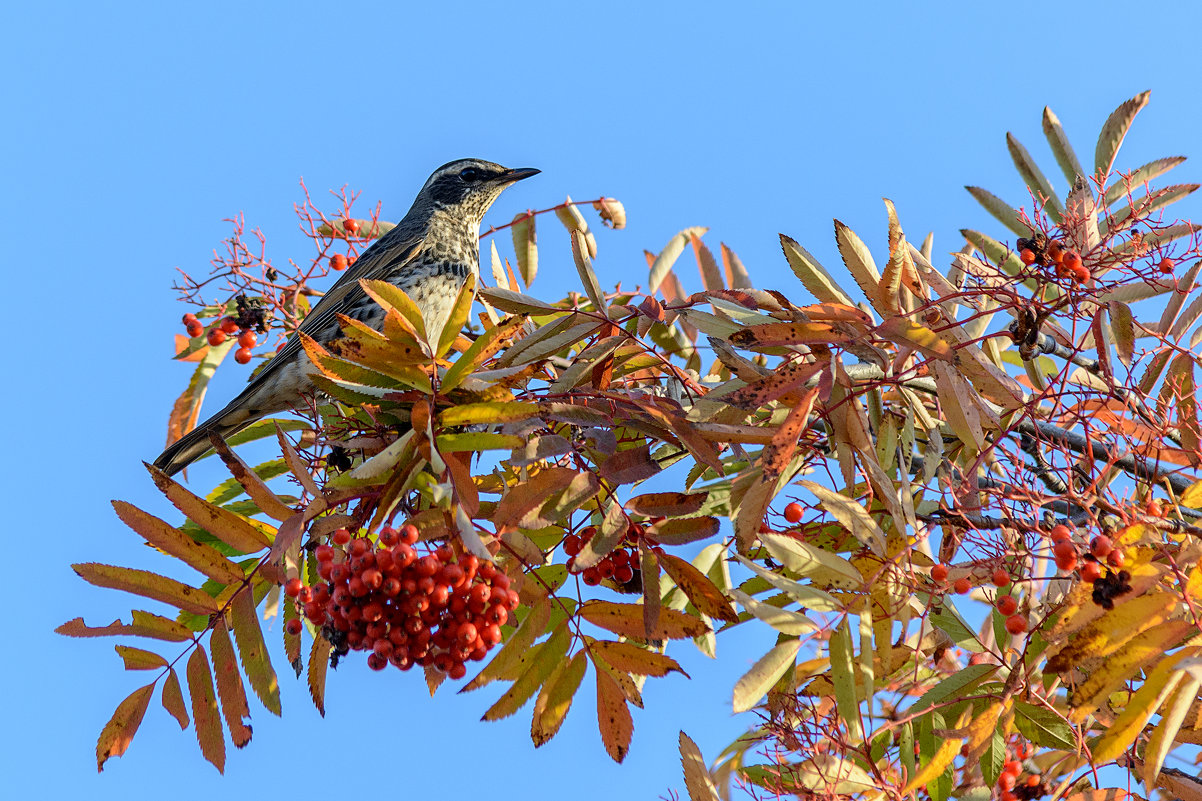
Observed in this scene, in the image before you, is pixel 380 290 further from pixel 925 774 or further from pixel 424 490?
pixel 925 774

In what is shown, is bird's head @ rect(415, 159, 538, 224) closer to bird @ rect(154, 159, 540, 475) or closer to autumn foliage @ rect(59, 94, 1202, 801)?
bird @ rect(154, 159, 540, 475)

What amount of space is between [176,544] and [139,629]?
0.88 ft

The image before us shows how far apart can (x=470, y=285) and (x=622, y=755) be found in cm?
Answer: 118

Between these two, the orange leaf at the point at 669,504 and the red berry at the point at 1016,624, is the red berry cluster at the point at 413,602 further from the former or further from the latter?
the red berry at the point at 1016,624

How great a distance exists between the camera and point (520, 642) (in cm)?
279

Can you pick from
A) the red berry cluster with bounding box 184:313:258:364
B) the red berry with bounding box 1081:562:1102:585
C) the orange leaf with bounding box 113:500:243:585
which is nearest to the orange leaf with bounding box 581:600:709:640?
the red berry with bounding box 1081:562:1102:585

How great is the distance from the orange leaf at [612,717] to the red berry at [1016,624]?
0.92m

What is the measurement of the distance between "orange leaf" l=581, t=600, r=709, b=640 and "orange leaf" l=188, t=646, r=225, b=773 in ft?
3.20

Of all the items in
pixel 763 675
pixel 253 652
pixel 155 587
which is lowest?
pixel 763 675

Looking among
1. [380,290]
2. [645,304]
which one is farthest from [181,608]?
[645,304]

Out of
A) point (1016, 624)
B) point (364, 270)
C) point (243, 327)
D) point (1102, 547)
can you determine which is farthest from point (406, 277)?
point (1102, 547)

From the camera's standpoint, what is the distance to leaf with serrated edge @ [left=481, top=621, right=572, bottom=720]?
282 cm

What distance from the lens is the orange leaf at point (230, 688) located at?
9.22 ft

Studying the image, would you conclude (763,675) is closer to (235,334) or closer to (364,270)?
(235,334)
